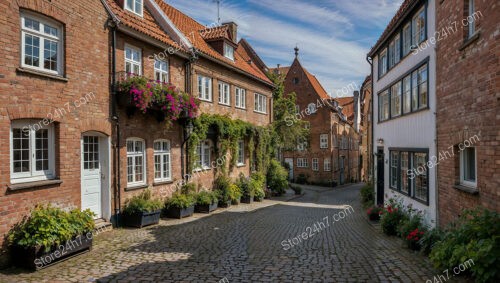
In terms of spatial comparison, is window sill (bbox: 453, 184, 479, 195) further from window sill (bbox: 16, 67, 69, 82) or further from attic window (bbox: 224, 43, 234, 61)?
attic window (bbox: 224, 43, 234, 61)

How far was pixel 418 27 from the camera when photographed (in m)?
12.0

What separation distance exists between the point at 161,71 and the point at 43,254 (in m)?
8.80

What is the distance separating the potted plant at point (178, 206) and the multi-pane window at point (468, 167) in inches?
388

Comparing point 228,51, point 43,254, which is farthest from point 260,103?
point 43,254

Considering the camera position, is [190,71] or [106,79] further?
[190,71]

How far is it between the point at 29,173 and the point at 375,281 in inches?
332

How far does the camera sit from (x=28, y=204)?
864 centimetres

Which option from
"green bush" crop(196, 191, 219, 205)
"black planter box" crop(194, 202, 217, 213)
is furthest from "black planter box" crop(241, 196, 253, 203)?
"black planter box" crop(194, 202, 217, 213)

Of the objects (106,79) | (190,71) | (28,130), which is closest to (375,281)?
(28,130)

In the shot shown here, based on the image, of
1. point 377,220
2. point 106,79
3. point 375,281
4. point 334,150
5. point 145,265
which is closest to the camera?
point 375,281

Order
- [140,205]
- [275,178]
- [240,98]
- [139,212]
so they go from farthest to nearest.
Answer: [275,178]
[240,98]
[140,205]
[139,212]

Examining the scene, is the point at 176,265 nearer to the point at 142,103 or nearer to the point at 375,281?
the point at 375,281

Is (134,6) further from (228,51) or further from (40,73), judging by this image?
(228,51)

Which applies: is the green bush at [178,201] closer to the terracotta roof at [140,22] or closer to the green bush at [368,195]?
the terracotta roof at [140,22]
